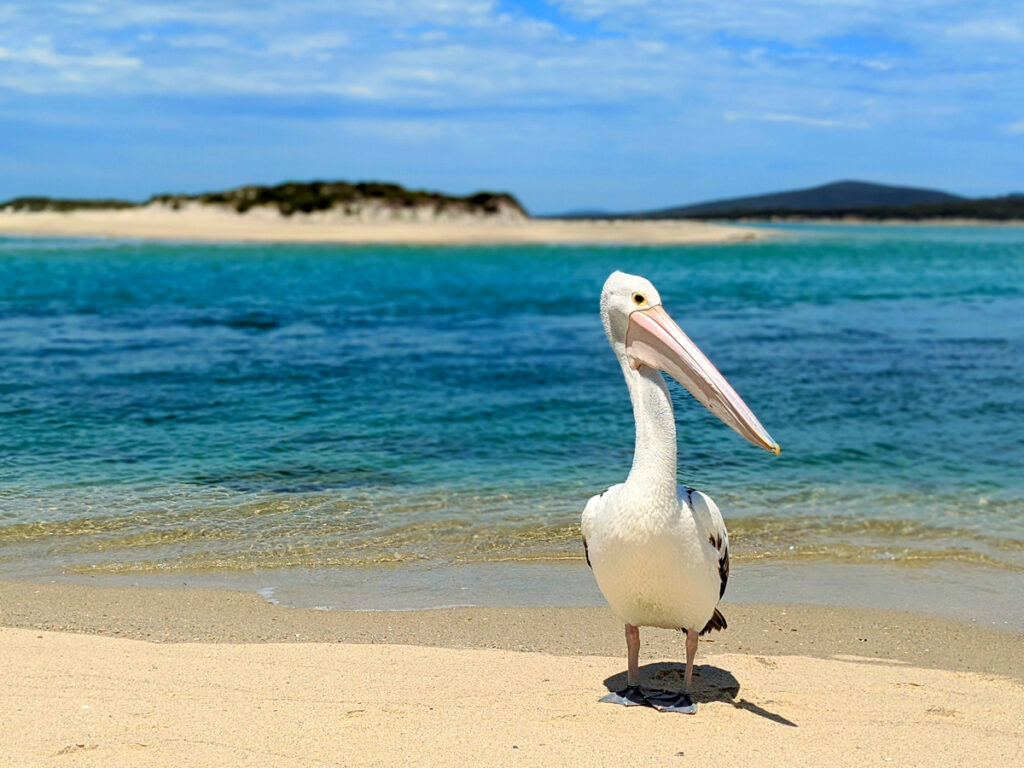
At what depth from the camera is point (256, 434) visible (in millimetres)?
9516

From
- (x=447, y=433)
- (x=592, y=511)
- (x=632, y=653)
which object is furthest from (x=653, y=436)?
(x=447, y=433)

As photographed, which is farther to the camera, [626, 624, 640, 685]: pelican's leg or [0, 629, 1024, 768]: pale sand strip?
[626, 624, 640, 685]: pelican's leg

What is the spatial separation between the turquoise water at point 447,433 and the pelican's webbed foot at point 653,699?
1.19 meters

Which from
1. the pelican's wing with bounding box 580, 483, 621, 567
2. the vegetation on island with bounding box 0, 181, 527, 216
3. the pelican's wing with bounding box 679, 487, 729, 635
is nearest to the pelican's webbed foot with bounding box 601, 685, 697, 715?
the pelican's wing with bounding box 679, 487, 729, 635

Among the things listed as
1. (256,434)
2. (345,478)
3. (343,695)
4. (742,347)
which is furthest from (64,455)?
(742,347)

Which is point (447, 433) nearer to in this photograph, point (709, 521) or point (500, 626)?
point (500, 626)

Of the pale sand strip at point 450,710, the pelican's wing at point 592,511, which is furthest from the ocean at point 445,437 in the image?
the pale sand strip at point 450,710

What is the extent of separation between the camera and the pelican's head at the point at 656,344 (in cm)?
371

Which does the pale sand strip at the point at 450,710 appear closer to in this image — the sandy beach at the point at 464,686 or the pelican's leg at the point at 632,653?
the sandy beach at the point at 464,686

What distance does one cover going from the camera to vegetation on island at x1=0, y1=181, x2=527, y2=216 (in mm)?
79812

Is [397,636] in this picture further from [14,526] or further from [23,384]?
[23,384]

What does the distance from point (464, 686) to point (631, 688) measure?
69 cm

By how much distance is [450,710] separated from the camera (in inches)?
152

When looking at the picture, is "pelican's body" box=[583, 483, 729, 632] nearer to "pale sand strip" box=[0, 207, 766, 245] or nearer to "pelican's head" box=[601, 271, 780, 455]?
"pelican's head" box=[601, 271, 780, 455]
